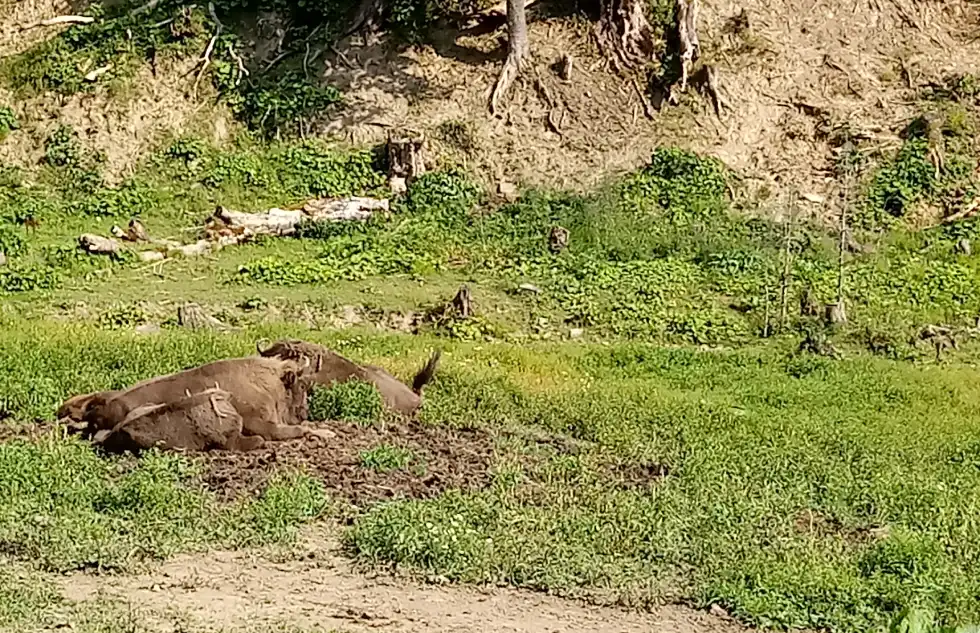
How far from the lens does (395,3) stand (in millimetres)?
23188

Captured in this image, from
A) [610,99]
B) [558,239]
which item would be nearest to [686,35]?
[610,99]

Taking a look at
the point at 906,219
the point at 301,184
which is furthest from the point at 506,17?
the point at 906,219

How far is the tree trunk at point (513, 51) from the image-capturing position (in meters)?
22.1

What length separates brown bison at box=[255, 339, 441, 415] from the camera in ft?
38.7

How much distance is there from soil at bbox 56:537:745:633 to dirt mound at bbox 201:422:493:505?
4.49 ft

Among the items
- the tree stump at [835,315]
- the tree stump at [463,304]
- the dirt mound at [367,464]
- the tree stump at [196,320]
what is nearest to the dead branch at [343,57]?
the tree stump at [463,304]

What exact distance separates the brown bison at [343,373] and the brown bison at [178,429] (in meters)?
1.49

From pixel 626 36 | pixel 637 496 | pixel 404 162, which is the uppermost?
pixel 626 36

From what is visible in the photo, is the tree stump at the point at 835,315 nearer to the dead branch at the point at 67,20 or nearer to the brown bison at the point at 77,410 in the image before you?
the brown bison at the point at 77,410

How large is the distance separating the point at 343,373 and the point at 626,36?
480 inches

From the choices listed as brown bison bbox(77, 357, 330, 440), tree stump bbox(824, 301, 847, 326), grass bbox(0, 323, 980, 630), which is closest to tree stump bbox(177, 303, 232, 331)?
grass bbox(0, 323, 980, 630)

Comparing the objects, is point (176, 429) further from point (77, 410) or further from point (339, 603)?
point (339, 603)

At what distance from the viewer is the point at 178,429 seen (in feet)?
33.6

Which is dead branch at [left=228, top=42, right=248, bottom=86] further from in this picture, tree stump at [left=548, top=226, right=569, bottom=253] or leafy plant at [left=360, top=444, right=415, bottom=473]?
leafy plant at [left=360, top=444, right=415, bottom=473]
